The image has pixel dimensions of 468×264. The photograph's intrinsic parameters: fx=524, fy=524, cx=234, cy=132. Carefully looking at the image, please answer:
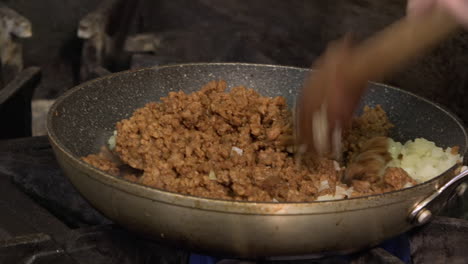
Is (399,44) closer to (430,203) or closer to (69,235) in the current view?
(430,203)

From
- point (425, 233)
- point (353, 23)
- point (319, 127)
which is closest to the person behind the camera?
point (319, 127)

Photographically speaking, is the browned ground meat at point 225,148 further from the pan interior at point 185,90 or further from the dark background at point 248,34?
the dark background at point 248,34

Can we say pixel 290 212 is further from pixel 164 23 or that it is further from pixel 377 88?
pixel 164 23

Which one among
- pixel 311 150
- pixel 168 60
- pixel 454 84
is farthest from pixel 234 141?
pixel 168 60

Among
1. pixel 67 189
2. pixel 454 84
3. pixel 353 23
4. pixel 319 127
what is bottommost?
pixel 67 189

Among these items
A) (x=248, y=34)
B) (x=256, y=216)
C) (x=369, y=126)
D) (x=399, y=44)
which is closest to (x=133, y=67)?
(x=248, y=34)

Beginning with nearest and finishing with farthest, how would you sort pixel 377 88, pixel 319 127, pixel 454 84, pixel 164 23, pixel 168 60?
pixel 319 127 → pixel 377 88 → pixel 454 84 → pixel 168 60 → pixel 164 23

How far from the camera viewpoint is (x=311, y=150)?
5.50 feet

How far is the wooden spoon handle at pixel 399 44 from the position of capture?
139 centimetres

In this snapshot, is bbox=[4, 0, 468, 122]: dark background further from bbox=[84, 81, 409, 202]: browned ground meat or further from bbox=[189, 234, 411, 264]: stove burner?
bbox=[189, 234, 411, 264]: stove burner

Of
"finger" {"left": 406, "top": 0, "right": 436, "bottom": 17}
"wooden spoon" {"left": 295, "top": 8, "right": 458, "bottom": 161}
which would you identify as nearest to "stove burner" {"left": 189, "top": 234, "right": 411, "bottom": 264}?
"wooden spoon" {"left": 295, "top": 8, "right": 458, "bottom": 161}

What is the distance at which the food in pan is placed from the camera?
62.1 inches

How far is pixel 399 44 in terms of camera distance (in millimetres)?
1436

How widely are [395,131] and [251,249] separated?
3.37 feet
